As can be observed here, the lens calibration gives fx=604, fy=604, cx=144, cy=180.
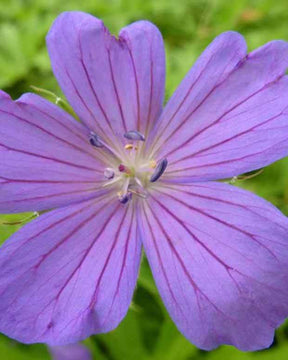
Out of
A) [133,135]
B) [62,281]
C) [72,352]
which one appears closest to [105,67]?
[133,135]

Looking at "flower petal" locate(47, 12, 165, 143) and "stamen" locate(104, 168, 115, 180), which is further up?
"flower petal" locate(47, 12, 165, 143)

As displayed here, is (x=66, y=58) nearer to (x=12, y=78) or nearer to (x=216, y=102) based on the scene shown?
(x=216, y=102)

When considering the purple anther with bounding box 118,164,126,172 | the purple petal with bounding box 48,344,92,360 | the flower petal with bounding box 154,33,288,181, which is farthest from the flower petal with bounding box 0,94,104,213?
→ the purple petal with bounding box 48,344,92,360

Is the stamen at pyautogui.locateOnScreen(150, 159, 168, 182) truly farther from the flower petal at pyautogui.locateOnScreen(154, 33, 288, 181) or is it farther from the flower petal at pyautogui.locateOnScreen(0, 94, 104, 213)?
the flower petal at pyautogui.locateOnScreen(0, 94, 104, 213)

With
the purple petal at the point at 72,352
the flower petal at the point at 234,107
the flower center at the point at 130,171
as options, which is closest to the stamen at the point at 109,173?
the flower center at the point at 130,171

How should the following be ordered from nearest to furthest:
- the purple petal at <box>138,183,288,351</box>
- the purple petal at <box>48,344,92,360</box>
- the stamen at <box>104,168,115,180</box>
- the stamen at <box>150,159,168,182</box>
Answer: the purple petal at <box>138,183,288,351</box> → the stamen at <box>150,159,168,182</box> → the stamen at <box>104,168,115,180</box> → the purple petal at <box>48,344,92,360</box>
